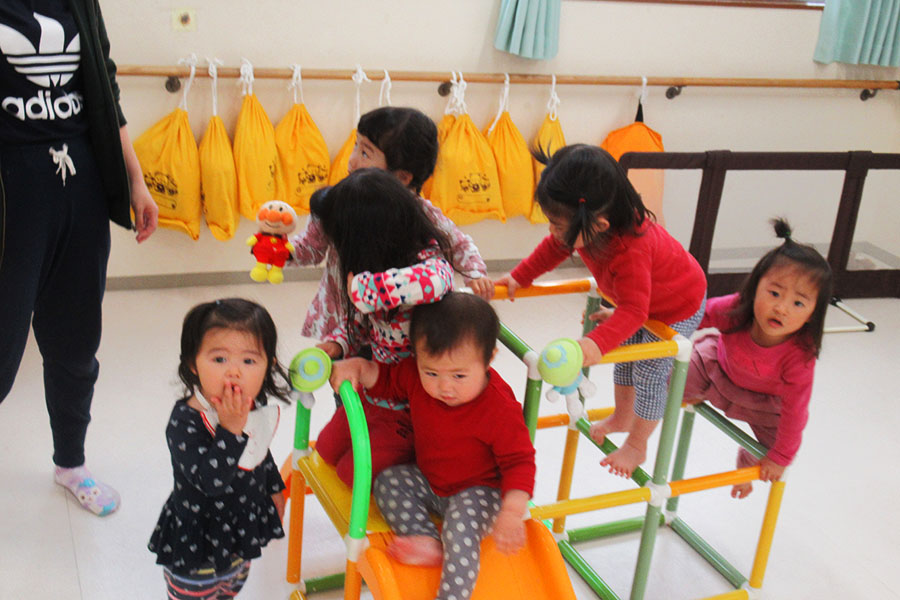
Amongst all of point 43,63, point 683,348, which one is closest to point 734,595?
point 683,348

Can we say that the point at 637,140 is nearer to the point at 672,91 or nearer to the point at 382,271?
the point at 672,91

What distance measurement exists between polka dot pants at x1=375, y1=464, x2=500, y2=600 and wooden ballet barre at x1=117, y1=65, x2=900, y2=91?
1.97 metres

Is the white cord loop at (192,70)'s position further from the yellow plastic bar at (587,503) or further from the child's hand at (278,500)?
the yellow plastic bar at (587,503)

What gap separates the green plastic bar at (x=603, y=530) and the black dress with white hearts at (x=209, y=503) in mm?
863

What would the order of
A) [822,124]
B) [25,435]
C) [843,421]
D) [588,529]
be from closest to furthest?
[588,529] < [25,435] < [843,421] < [822,124]

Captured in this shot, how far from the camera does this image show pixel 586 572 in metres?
2.02

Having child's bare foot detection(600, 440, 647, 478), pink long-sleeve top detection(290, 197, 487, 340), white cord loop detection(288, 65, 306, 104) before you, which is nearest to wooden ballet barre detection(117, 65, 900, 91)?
white cord loop detection(288, 65, 306, 104)

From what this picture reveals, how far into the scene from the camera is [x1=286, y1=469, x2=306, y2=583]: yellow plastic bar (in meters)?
1.75

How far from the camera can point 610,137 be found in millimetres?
3572

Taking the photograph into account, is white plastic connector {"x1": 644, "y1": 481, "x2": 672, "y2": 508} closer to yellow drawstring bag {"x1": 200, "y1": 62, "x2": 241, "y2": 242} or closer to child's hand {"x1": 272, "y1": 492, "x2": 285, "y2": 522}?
child's hand {"x1": 272, "y1": 492, "x2": 285, "y2": 522}

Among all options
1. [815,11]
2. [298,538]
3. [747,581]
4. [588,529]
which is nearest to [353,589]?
[298,538]

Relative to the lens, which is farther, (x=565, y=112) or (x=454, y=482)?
(x=565, y=112)

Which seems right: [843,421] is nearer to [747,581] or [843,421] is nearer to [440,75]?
[747,581]

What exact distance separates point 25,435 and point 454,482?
143 centimetres
